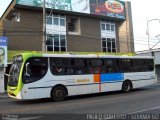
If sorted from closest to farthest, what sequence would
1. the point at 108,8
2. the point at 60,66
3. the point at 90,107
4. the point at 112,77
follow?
the point at 90,107
the point at 60,66
the point at 112,77
the point at 108,8

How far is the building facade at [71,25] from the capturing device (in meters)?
32.6

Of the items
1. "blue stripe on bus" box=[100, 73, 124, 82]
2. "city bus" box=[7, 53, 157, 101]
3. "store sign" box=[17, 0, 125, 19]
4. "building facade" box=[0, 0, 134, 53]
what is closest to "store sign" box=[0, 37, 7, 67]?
"building facade" box=[0, 0, 134, 53]

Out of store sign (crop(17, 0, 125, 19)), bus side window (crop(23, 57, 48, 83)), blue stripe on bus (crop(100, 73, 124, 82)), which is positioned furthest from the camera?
store sign (crop(17, 0, 125, 19))

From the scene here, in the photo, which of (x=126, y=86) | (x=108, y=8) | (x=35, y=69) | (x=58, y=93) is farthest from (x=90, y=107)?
(x=108, y=8)

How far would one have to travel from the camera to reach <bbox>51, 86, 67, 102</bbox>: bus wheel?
53.6 ft

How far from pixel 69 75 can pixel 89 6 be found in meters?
22.3

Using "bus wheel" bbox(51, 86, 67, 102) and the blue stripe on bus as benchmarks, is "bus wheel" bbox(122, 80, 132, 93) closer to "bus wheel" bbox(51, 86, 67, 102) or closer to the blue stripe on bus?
the blue stripe on bus

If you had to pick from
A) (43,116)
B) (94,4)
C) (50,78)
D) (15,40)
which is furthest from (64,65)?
(94,4)

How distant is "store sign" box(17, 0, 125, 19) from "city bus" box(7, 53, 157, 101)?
16.3 meters

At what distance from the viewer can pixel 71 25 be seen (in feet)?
125

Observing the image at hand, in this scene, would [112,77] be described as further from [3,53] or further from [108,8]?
[108,8]

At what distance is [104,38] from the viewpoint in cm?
4088

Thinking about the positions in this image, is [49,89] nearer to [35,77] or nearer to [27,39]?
[35,77]

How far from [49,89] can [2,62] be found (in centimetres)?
1037
